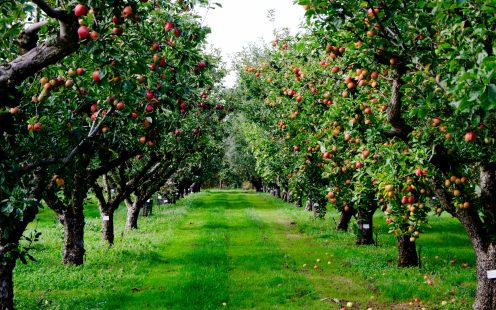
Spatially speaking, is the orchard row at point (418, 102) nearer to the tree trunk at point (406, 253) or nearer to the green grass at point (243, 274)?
the green grass at point (243, 274)

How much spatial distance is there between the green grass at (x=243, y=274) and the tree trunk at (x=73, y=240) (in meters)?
0.37

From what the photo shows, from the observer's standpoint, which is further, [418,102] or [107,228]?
[107,228]

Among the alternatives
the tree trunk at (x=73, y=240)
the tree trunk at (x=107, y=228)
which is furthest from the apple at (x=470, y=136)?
the tree trunk at (x=107, y=228)

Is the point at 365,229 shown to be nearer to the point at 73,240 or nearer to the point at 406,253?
the point at 406,253

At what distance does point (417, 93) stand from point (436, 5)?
64.9 inches

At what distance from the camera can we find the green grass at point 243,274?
440 inches

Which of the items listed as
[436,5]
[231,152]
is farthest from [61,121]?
[231,152]

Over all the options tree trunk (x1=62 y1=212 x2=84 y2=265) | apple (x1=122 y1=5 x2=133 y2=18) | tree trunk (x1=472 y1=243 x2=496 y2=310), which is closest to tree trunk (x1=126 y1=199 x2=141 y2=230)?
tree trunk (x1=62 y1=212 x2=84 y2=265)

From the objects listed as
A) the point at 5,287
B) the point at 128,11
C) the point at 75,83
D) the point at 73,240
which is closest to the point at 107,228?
the point at 73,240

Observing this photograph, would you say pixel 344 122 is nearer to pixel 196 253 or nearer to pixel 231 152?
pixel 196 253

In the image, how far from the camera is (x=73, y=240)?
15602 mm

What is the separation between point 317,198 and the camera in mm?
20828

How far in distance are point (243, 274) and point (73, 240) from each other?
585cm

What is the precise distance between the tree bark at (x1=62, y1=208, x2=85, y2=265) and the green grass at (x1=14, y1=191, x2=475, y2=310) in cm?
37
